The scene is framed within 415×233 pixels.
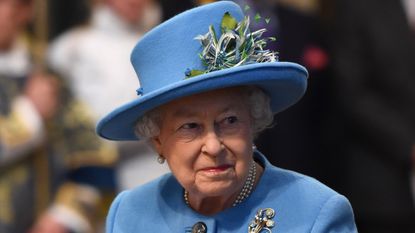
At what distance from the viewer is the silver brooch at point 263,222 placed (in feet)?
13.8

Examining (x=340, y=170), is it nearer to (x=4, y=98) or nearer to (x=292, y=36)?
(x=292, y=36)

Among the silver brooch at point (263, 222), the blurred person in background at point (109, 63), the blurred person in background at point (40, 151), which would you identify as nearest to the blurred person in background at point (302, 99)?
the blurred person in background at point (109, 63)

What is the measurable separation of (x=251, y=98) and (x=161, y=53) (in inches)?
10.9

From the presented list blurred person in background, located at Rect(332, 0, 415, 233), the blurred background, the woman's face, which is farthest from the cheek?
blurred person in background, located at Rect(332, 0, 415, 233)

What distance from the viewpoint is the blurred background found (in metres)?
6.99

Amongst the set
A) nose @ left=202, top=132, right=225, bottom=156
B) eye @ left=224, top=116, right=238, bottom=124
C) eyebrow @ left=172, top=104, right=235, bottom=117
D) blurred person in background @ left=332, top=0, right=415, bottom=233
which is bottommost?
blurred person in background @ left=332, top=0, right=415, bottom=233

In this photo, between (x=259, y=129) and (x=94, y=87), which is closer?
(x=259, y=129)

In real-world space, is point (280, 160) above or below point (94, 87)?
below

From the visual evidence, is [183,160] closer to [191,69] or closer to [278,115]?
[191,69]

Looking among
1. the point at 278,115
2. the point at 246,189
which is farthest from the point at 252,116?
the point at 278,115

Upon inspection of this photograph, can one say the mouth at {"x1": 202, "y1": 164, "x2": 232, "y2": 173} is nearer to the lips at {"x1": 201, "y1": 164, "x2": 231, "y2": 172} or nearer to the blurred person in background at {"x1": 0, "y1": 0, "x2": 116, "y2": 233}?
the lips at {"x1": 201, "y1": 164, "x2": 231, "y2": 172}

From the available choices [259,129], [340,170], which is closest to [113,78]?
[340,170]

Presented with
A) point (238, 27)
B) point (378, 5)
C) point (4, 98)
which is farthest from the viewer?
point (378, 5)

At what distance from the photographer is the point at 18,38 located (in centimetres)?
707
